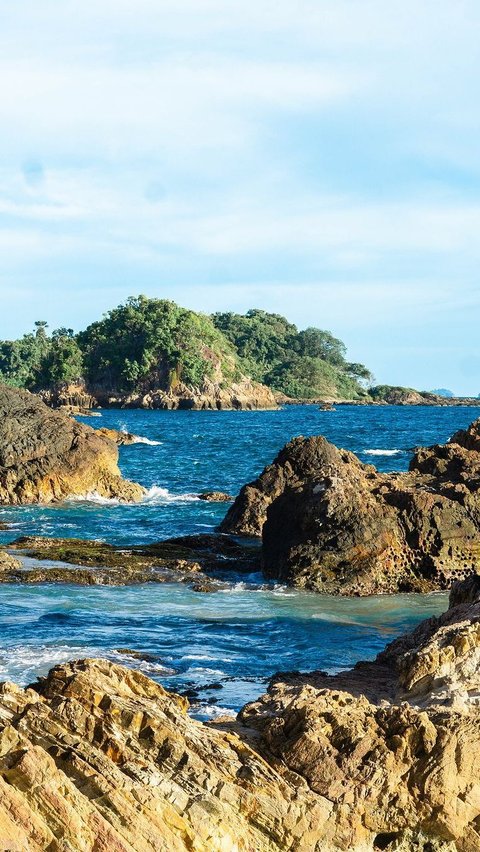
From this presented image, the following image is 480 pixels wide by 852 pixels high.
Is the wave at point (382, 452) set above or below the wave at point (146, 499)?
above

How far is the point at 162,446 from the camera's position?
49.6m

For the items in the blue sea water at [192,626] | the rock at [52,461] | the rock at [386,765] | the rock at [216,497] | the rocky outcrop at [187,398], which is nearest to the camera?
the rock at [386,765]

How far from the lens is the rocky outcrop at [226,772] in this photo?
5.36 metres

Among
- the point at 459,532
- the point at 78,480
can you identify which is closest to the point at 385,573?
the point at 459,532

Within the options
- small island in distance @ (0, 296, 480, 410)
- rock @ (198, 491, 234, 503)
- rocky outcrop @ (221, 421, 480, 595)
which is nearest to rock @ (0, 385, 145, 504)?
rock @ (198, 491, 234, 503)

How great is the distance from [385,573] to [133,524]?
8.44m

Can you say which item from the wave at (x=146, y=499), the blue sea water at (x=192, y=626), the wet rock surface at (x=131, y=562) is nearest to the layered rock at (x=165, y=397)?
the wave at (x=146, y=499)

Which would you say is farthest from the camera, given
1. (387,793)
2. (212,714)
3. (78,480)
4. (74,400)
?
(74,400)

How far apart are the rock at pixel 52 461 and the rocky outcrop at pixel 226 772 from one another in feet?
65.5

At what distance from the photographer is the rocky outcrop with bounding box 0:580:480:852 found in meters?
5.36

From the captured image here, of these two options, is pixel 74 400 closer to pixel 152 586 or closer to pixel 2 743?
pixel 152 586

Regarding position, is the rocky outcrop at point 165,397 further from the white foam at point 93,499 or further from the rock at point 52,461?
the white foam at point 93,499

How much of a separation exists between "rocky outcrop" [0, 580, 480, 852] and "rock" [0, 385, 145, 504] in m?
20.0

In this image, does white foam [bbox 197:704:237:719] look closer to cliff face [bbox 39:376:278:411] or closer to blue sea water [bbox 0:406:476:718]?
blue sea water [bbox 0:406:476:718]
